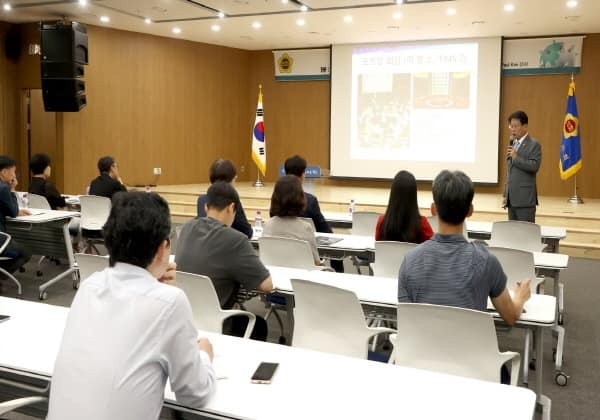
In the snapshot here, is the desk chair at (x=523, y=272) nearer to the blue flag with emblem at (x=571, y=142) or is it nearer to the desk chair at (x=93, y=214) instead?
the desk chair at (x=93, y=214)

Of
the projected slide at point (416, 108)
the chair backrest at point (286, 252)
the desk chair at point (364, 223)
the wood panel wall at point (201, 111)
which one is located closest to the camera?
the chair backrest at point (286, 252)

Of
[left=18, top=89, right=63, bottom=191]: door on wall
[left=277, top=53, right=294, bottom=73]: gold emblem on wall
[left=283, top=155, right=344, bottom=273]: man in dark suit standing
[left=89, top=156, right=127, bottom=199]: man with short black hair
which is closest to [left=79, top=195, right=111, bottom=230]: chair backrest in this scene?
[left=89, top=156, right=127, bottom=199]: man with short black hair

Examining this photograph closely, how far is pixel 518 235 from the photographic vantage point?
4.99m

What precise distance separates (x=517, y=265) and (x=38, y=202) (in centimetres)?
520

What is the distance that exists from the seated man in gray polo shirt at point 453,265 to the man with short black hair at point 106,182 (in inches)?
201

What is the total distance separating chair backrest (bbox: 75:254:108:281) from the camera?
11.7ft

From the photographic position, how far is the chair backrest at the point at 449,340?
233 cm

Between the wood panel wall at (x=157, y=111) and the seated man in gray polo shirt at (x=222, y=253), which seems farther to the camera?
the wood panel wall at (x=157, y=111)

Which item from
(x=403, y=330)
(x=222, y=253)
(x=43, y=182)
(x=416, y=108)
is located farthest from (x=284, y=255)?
(x=416, y=108)

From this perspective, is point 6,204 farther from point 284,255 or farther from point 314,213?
point 284,255

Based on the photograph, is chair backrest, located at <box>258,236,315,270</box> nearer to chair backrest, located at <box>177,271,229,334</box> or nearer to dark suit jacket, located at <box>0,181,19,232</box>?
chair backrest, located at <box>177,271,229,334</box>

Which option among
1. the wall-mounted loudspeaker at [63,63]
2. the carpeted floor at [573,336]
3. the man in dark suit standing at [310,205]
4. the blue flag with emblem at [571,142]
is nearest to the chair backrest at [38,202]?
the carpeted floor at [573,336]

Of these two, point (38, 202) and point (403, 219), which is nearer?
point (403, 219)

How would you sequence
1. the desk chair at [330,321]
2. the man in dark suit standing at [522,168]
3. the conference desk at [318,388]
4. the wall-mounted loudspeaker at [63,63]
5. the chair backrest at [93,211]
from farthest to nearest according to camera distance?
the wall-mounted loudspeaker at [63,63] → the chair backrest at [93,211] → the man in dark suit standing at [522,168] → the desk chair at [330,321] → the conference desk at [318,388]
